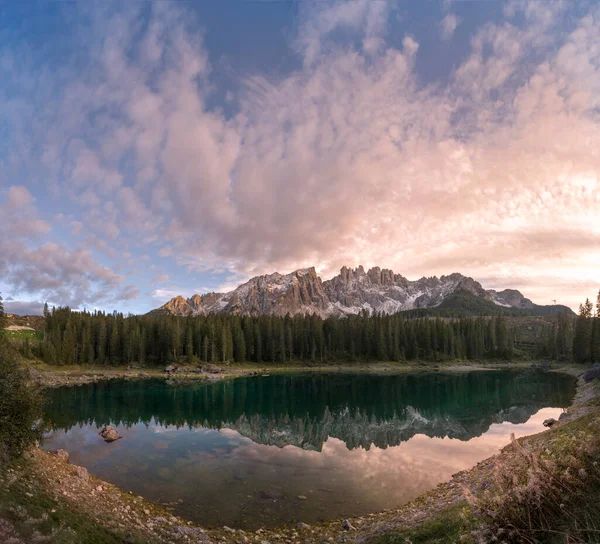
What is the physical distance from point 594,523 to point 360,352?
470 ft

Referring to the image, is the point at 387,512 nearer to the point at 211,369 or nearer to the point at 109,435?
the point at 109,435

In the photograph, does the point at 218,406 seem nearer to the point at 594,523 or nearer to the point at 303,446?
the point at 303,446

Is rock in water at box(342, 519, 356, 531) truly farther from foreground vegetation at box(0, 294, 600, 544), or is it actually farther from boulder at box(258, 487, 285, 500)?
boulder at box(258, 487, 285, 500)

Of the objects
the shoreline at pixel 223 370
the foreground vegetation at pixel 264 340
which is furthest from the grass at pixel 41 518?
the foreground vegetation at pixel 264 340

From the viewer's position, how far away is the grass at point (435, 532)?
13.4m

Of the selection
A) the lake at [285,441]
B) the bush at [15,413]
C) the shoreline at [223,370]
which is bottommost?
the shoreline at [223,370]

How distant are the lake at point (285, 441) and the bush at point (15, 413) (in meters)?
7.55

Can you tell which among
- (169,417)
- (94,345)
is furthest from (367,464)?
(94,345)

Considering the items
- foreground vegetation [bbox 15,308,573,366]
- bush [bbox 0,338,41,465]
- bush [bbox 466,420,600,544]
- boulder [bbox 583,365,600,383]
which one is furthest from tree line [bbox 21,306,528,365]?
bush [bbox 466,420,600,544]

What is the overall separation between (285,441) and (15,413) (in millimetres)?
26297

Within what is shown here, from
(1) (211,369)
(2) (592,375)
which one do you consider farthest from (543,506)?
(1) (211,369)

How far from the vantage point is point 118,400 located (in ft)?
223

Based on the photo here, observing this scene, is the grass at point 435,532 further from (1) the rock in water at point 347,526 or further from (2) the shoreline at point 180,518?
(1) the rock in water at point 347,526

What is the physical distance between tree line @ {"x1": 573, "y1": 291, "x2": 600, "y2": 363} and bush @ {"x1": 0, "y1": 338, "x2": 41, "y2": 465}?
485ft
